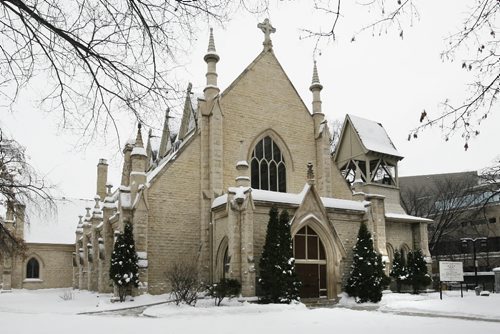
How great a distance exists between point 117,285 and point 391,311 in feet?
37.1

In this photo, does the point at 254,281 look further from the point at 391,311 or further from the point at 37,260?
the point at 37,260

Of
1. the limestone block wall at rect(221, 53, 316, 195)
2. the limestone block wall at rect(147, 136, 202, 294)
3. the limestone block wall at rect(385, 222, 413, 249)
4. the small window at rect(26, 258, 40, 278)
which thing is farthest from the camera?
the small window at rect(26, 258, 40, 278)

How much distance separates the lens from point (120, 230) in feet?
74.7

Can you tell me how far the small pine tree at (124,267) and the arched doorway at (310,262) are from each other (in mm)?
7156

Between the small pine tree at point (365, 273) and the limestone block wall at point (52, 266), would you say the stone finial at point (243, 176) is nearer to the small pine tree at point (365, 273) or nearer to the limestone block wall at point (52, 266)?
the small pine tree at point (365, 273)

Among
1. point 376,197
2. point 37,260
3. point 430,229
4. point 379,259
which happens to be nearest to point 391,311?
point 379,259

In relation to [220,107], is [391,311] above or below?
below

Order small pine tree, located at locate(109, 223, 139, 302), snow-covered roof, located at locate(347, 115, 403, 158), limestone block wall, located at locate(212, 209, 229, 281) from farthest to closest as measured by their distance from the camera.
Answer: snow-covered roof, located at locate(347, 115, 403, 158) → limestone block wall, located at locate(212, 209, 229, 281) → small pine tree, located at locate(109, 223, 139, 302)

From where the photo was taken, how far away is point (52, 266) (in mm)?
41969

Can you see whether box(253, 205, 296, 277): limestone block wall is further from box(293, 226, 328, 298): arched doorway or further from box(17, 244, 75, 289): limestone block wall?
box(17, 244, 75, 289): limestone block wall

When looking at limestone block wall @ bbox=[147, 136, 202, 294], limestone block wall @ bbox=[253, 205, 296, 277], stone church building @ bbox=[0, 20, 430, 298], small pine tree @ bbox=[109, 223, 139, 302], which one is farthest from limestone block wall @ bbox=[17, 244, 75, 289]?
limestone block wall @ bbox=[253, 205, 296, 277]

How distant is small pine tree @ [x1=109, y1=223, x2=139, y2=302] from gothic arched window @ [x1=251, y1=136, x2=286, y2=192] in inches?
296

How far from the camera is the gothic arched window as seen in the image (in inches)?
1043

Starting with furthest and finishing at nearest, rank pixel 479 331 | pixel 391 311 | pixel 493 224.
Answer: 1. pixel 493 224
2. pixel 391 311
3. pixel 479 331
